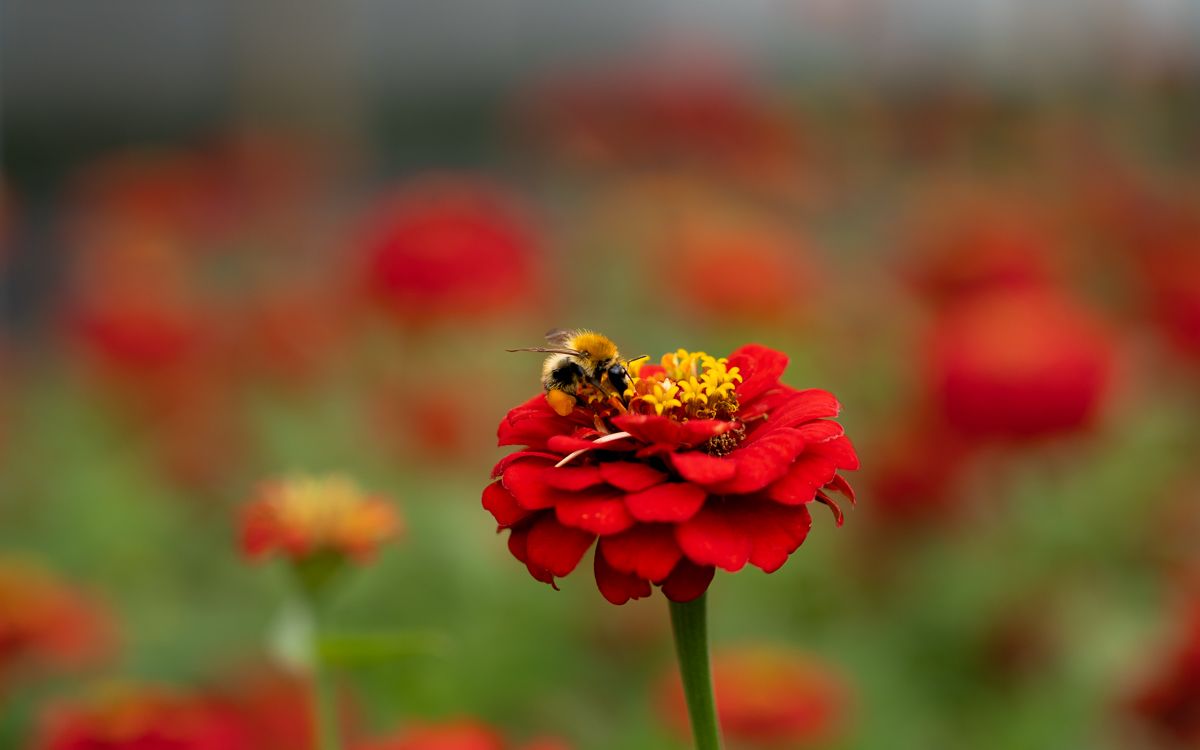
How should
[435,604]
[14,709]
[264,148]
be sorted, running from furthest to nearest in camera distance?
1. [264,148]
2. [435,604]
3. [14,709]

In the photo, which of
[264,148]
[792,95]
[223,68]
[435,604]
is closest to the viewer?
[435,604]

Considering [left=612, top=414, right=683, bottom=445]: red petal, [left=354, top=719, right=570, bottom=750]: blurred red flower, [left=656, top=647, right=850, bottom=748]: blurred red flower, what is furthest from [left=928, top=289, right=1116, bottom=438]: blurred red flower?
[left=612, top=414, right=683, bottom=445]: red petal

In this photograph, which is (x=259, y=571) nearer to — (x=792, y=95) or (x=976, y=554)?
(x=976, y=554)

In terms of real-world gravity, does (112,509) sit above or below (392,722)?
above

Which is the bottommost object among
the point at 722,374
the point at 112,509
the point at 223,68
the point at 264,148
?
the point at 722,374

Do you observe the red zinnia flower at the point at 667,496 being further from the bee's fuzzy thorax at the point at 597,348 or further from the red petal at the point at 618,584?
the bee's fuzzy thorax at the point at 597,348

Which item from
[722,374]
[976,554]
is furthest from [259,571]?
[722,374]
